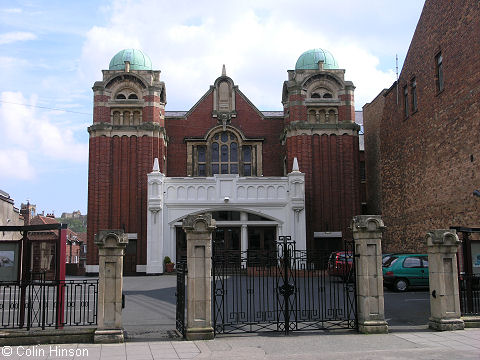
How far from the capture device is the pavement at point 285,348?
32.2 ft

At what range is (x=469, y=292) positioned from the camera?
1304 centimetres

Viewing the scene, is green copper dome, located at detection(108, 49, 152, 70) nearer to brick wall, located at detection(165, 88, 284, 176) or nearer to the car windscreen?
brick wall, located at detection(165, 88, 284, 176)

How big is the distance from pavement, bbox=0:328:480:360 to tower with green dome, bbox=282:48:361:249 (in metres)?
22.5

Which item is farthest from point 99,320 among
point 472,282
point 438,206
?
point 438,206

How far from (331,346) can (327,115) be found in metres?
26.6

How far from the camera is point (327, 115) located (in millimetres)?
35812

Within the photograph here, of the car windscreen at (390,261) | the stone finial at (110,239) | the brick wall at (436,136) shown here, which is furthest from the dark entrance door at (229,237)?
the stone finial at (110,239)

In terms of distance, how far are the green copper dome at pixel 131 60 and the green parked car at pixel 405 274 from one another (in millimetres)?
22560

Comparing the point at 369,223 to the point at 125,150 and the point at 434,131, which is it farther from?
the point at 125,150

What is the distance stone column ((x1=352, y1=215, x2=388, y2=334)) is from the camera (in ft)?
39.9

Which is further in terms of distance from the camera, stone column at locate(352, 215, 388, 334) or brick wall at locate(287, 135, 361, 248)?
brick wall at locate(287, 135, 361, 248)

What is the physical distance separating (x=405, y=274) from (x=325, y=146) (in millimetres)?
15092

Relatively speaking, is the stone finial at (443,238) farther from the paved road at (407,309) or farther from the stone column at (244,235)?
the stone column at (244,235)

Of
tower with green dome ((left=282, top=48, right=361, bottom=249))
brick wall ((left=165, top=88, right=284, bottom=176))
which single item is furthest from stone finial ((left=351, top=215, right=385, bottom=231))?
brick wall ((left=165, top=88, right=284, bottom=176))
